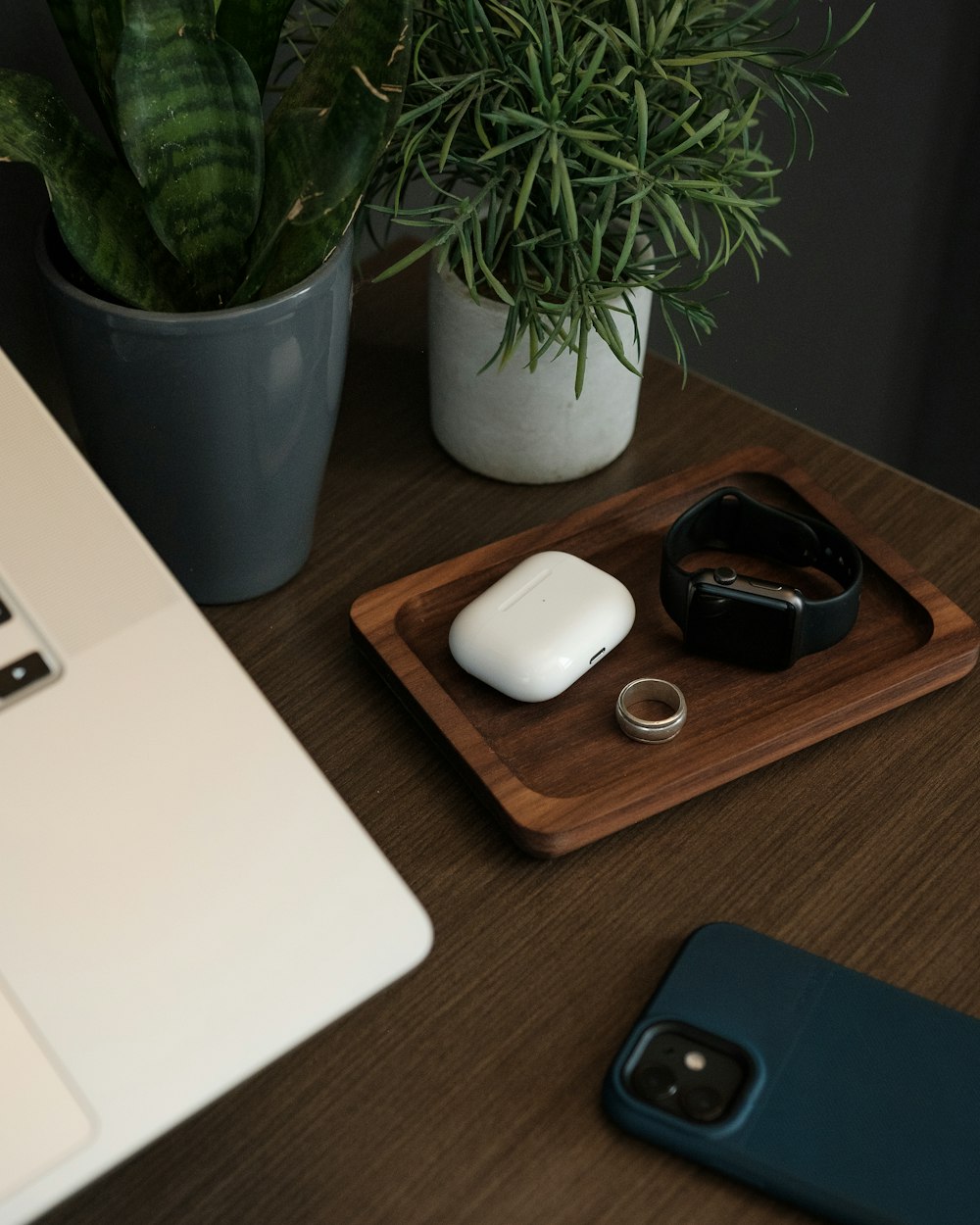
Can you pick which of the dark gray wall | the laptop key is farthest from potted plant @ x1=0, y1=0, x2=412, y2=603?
the dark gray wall

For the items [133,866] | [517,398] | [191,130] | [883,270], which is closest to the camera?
[133,866]

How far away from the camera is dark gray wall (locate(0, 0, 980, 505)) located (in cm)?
104

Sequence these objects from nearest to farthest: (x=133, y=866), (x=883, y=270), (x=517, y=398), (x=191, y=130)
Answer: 1. (x=133, y=866)
2. (x=191, y=130)
3. (x=517, y=398)
4. (x=883, y=270)

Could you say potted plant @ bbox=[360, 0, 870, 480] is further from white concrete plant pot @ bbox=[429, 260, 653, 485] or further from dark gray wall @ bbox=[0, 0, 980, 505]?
dark gray wall @ bbox=[0, 0, 980, 505]

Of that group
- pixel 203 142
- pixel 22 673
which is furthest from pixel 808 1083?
pixel 203 142

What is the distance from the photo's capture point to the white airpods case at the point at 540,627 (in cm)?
50

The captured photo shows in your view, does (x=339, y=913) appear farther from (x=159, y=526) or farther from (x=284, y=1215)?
(x=159, y=526)

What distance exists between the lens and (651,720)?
50 cm

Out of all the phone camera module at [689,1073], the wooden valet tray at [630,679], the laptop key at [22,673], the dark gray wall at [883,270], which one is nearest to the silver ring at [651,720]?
the wooden valet tray at [630,679]

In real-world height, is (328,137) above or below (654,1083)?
above

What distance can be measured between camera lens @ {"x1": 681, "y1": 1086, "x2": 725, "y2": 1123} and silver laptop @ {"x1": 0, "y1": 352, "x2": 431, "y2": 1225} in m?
0.11

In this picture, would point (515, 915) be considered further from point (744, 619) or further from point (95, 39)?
point (95, 39)

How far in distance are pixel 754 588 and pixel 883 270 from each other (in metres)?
0.77

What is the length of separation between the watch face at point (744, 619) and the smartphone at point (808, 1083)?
125 millimetres
